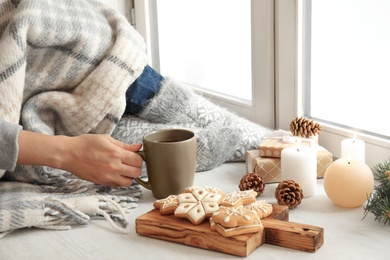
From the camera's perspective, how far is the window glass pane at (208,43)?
4.49 ft

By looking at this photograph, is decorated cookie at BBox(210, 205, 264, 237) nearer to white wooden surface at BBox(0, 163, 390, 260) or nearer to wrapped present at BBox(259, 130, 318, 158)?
white wooden surface at BBox(0, 163, 390, 260)

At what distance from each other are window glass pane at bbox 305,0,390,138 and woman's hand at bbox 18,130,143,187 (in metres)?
0.40

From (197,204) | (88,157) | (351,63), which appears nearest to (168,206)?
(197,204)

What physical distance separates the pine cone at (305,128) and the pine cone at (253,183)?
176 mm

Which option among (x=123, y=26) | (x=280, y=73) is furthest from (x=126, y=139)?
(x=280, y=73)

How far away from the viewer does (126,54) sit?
1.09 meters

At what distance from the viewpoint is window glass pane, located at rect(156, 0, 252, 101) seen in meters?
1.37

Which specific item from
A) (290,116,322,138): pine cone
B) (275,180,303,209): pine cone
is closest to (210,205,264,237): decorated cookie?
(275,180,303,209): pine cone

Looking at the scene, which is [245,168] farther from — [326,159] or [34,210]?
[34,210]

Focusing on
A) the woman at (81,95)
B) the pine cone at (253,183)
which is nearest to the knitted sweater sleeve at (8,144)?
the woman at (81,95)

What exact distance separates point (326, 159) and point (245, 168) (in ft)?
0.49

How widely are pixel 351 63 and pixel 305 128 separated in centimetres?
14

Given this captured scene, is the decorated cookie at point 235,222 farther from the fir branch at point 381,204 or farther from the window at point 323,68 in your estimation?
the window at point 323,68

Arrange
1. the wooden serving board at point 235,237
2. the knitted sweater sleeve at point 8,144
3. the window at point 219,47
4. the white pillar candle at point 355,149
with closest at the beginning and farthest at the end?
the wooden serving board at point 235,237 < the knitted sweater sleeve at point 8,144 < the white pillar candle at point 355,149 < the window at point 219,47
